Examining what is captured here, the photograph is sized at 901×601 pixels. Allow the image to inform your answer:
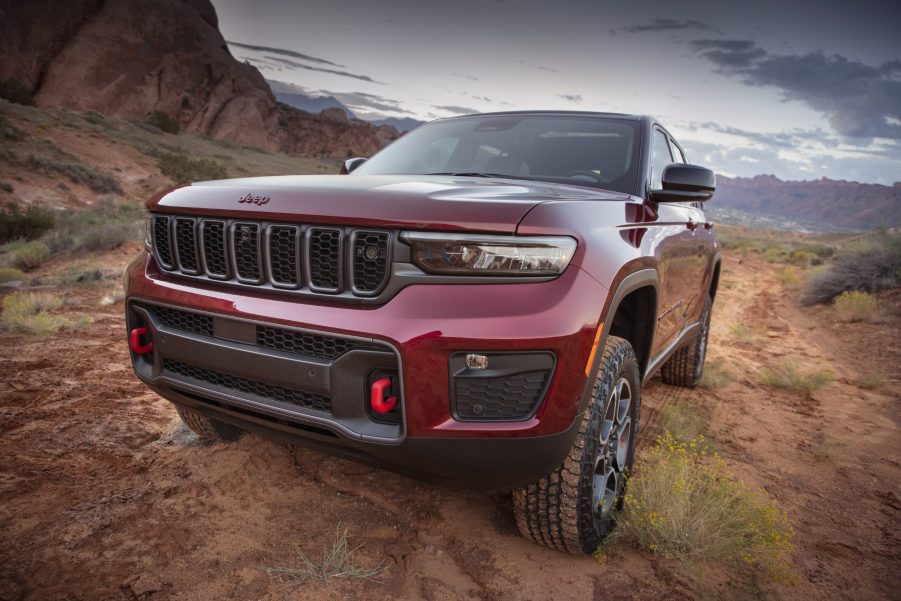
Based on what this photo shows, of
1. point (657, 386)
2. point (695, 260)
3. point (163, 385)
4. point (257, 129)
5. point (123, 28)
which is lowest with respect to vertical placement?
point (657, 386)

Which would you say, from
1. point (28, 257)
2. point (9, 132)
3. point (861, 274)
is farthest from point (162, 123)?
point (861, 274)

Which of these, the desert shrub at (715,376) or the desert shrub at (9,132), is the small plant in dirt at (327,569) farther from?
the desert shrub at (9,132)

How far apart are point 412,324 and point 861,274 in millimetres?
10985

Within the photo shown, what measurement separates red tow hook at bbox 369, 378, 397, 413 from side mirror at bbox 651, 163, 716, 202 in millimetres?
1779

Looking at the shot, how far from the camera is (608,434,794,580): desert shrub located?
2.26 m

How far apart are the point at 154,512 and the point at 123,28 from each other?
214 ft

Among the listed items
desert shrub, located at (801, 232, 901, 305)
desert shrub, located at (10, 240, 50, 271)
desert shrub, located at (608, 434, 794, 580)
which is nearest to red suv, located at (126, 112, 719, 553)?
desert shrub, located at (608, 434, 794, 580)

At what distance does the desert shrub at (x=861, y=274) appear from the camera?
9.45 m

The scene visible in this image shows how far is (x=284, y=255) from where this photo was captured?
186 centimetres

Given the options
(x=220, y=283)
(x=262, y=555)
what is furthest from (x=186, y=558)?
(x=220, y=283)

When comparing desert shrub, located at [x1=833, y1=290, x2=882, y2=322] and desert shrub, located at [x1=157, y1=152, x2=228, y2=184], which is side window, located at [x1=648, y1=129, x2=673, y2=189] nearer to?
desert shrub, located at [x1=833, y1=290, x2=882, y2=322]

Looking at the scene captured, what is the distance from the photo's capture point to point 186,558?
201 centimetres

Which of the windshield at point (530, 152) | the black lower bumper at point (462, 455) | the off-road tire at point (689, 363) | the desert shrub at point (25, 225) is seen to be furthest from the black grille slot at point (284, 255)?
the desert shrub at point (25, 225)

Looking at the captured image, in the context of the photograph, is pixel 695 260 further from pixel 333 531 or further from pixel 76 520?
pixel 76 520
